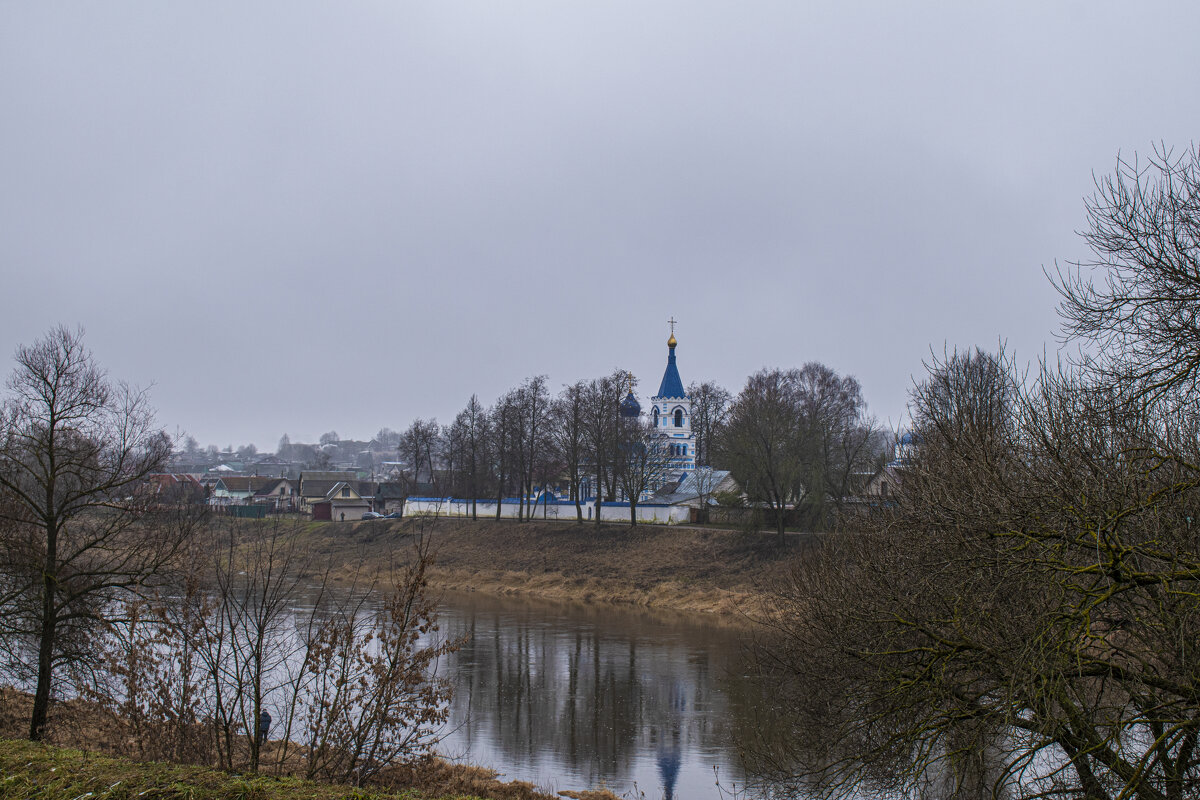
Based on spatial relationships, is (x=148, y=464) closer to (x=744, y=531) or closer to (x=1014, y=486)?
(x=1014, y=486)

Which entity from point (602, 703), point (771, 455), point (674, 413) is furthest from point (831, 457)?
point (674, 413)

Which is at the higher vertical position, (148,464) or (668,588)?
(148,464)

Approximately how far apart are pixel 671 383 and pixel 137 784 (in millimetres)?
72078

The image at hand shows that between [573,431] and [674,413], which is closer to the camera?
[573,431]

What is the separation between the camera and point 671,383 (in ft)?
257

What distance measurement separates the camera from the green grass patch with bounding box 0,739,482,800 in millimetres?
6855

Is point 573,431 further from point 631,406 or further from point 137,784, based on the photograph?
point 137,784

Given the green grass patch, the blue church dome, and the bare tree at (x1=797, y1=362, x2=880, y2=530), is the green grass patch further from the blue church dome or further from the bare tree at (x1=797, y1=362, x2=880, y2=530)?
the blue church dome

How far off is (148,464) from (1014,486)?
13.1m

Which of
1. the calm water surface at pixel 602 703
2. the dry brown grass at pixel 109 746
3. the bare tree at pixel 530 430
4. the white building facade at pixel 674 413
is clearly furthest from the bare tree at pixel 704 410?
the dry brown grass at pixel 109 746

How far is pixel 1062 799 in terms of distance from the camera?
33.6ft

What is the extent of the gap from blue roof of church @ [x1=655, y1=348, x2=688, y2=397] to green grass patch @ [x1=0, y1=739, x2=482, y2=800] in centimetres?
7087

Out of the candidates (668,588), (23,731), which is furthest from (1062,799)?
(668,588)

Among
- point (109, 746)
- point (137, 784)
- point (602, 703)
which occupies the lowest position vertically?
point (602, 703)
